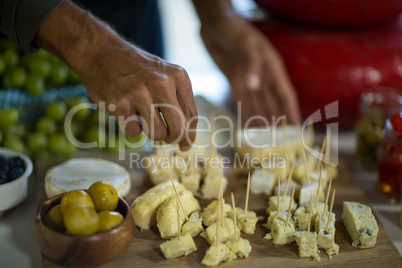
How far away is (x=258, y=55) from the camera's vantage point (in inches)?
63.3

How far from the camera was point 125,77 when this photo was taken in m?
0.99

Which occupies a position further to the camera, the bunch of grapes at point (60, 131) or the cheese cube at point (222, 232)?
the bunch of grapes at point (60, 131)

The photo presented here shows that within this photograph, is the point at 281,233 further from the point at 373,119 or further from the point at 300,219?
the point at 373,119

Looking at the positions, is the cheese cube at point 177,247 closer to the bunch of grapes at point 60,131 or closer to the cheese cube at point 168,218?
the cheese cube at point 168,218

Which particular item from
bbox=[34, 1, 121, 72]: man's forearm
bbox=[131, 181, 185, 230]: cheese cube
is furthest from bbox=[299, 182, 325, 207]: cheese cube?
bbox=[34, 1, 121, 72]: man's forearm

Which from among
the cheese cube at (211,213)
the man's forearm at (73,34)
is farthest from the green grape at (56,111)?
the cheese cube at (211,213)

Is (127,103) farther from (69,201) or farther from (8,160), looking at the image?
(8,160)

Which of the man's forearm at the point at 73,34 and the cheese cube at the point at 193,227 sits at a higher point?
the man's forearm at the point at 73,34

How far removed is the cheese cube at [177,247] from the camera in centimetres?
102

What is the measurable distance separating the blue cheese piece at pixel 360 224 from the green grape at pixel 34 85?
39.4 inches

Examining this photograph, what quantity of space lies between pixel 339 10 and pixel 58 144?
3.51 ft

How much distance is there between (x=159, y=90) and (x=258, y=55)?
712 millimetres

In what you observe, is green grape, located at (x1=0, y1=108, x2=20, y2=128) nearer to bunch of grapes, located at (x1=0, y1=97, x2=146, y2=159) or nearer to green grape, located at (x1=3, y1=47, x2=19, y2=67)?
bunch of grapes, located at (x1=0, y1=97, x2=146, y2=159)

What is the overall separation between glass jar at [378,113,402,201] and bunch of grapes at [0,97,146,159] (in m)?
0.84
